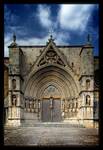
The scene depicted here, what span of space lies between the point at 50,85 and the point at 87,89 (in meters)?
3.16

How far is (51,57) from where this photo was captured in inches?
845

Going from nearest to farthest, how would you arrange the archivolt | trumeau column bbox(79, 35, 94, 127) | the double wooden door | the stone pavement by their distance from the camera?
1. the stone pavement
2. trumeau column bbox(79, 35, 94, 127)
3. the archivolt
4. the double wooden door

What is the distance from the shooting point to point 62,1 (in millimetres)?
3092

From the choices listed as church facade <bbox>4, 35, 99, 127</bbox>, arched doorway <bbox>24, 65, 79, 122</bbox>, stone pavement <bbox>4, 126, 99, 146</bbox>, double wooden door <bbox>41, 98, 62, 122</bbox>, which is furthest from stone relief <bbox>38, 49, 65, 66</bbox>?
stone pavement <bbox>4, 126, 99, 146</bbox>

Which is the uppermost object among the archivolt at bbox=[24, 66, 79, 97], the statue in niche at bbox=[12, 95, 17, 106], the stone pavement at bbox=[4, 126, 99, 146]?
the archivolt at bbox=[24, 66, 79, 97]

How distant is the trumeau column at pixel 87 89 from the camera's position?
1944 cm

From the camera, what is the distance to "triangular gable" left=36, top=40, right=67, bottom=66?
69.7 ft

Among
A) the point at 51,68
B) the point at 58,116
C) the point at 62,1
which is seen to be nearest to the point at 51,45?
the point at 51,68

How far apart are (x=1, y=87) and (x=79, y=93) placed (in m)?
17.8

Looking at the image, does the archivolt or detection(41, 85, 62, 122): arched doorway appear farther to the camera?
detection(41, 85, 62, 122): arched doorway

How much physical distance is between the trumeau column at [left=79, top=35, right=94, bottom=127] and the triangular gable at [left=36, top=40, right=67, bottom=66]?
1917 millimetres

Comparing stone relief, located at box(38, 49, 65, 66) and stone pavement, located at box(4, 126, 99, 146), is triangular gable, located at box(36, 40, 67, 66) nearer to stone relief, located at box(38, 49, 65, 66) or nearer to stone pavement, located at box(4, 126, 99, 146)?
stone relief, located at box(38, 49, 65, 66)

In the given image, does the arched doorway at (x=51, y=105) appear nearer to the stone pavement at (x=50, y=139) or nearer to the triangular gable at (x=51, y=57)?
the triangular gable at (x=51, y=57)

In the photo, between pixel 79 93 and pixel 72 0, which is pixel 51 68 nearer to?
pixel 79 93
